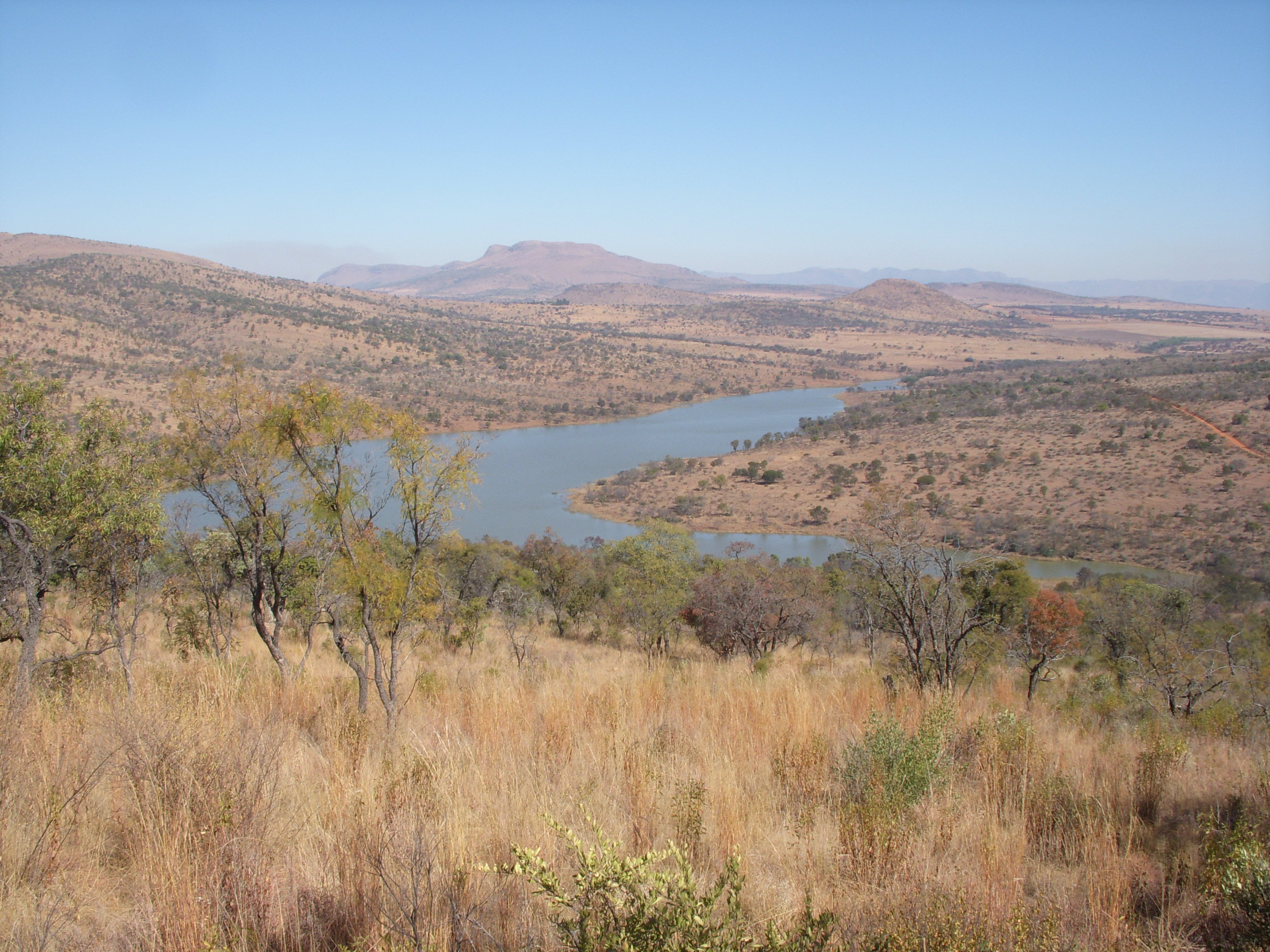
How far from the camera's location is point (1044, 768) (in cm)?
311

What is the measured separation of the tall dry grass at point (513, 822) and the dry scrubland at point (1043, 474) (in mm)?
30409

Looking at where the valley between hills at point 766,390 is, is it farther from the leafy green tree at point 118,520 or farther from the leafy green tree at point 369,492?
the leafy green tree at point 369,492

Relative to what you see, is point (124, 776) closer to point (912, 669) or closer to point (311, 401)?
point (311, 401)

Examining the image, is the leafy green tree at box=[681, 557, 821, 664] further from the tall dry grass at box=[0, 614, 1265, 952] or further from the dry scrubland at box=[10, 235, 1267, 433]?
the dry scrubland at box=[10, 235, 1267, 433]

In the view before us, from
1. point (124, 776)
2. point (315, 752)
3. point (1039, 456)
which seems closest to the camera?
point (124, 776)

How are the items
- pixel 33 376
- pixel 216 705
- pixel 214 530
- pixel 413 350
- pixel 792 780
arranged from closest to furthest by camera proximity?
pixel 792 780
pixel 216 705
pixel 33 376
pixel 214 530
pixel 413 350

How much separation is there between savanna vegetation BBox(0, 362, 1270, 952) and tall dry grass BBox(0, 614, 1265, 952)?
15mm

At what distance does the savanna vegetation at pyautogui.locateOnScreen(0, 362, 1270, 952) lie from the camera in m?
1.79

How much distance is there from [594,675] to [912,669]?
124 inches

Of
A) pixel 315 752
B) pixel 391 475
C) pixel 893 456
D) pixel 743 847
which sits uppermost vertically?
pixel 391 475

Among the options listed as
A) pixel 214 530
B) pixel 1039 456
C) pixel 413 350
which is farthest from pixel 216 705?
pixel 413 350

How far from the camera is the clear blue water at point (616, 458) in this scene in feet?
129

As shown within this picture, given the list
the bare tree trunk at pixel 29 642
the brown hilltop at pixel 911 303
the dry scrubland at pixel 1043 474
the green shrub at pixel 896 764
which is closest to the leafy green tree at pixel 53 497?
the bare tree trunk at pixel 29 642

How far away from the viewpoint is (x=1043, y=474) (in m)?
41.4
